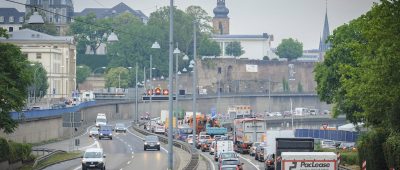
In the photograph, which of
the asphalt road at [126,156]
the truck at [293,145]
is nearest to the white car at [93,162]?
the asphalt road at [126,156]

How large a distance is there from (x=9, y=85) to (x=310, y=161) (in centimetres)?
2899

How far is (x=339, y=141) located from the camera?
405 ft

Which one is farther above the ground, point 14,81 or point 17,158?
point 14,81

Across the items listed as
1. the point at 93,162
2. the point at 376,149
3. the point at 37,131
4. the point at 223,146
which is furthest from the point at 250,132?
the point at 376,149

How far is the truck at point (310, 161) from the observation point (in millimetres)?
57812

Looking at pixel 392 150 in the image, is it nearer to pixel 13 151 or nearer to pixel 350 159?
pixel 350 159

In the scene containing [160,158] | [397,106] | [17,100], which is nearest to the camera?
[397,106]

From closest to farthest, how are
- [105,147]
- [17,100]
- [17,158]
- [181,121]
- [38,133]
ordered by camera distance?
[17,100]
[17,158]
[105,147]
[38,133]
[181,121]

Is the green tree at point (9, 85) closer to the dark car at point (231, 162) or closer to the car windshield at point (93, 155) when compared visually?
the car windshield at point (93, 155)

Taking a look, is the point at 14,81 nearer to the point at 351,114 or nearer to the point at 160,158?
the point at 160,158

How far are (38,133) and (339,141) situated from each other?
102 ft

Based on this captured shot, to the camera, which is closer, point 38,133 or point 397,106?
point 397,106

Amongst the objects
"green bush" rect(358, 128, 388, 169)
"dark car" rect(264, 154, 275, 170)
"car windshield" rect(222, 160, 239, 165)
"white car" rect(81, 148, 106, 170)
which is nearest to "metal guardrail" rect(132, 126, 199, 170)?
"car windshield" rect(222, 160, 239, 165)

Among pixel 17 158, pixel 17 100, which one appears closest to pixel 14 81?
pixel 17 100
